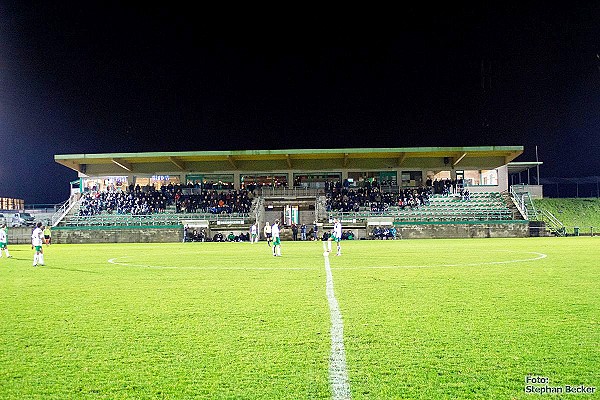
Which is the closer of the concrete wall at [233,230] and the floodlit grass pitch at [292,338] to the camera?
the floodlit grass pitch at [292,338]

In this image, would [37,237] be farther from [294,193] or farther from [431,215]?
[294,193]

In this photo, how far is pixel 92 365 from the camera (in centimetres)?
501

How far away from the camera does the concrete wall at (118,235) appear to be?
45250 mm

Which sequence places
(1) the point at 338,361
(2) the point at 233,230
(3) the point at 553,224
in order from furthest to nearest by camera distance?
(3) the point at 553,224, (2) the point at 233,230, (1) the point at 338,361

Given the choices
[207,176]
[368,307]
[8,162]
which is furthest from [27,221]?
[368,307]

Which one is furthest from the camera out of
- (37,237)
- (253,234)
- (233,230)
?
(233,230)

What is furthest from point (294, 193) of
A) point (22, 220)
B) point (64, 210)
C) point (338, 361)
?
point (338, 361)

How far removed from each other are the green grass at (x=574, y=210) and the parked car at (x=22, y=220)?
58104 mm

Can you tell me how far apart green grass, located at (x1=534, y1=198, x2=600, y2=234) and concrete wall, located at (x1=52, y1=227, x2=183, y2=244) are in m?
42.1

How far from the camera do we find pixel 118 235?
45.7m

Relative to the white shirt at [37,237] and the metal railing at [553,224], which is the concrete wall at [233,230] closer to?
the metal railing at [553,224]

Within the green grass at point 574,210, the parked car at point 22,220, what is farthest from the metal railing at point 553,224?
the parked car at point 22,220

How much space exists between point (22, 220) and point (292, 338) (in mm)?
56733

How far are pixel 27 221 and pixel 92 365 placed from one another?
5738 centimetres
